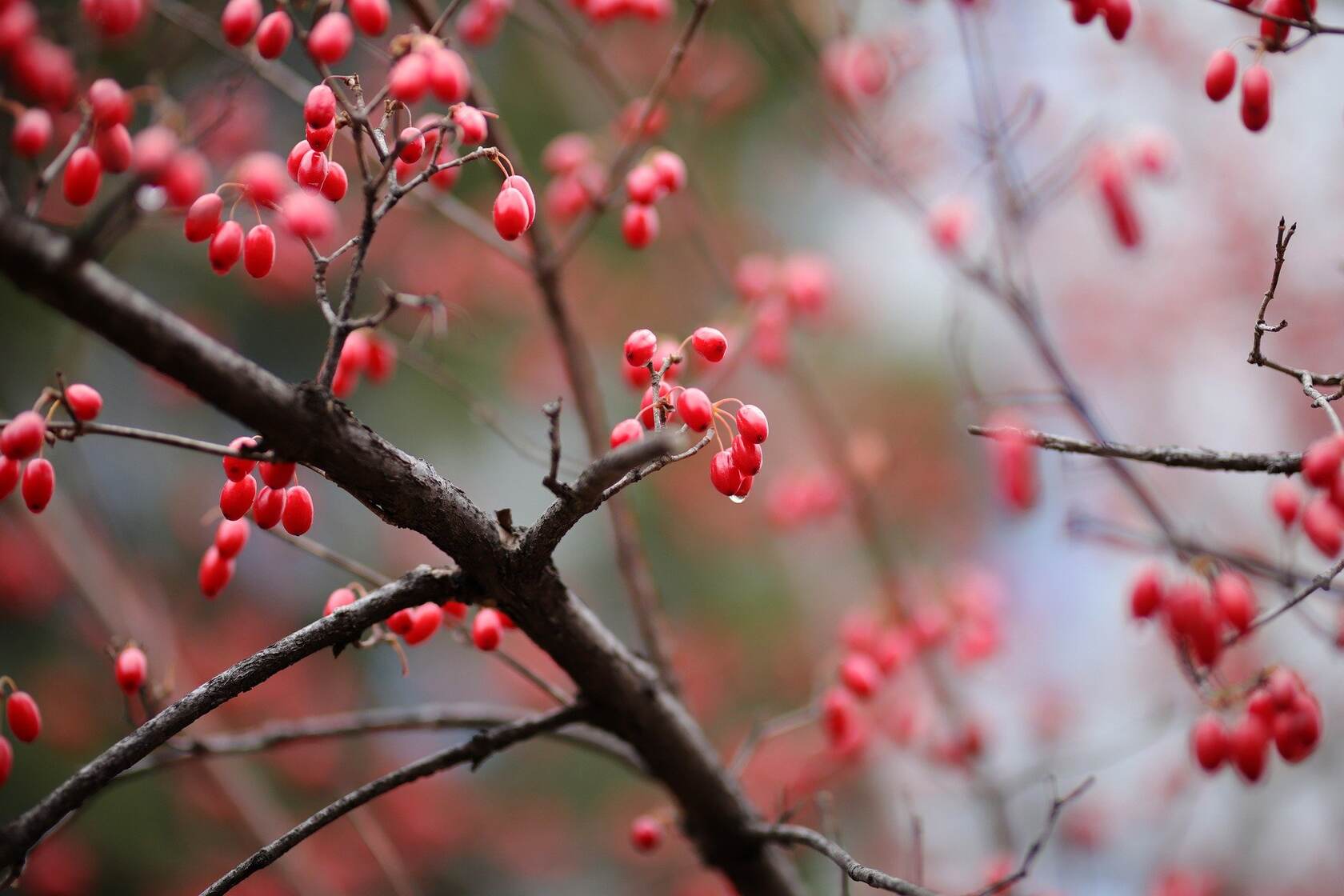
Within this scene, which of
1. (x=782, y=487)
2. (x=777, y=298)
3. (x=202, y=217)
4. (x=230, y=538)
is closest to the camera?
(x=202, y=217)

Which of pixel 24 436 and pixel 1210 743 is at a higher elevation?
pixel 24 436

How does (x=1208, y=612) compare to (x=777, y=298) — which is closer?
(x=1208, y=612)

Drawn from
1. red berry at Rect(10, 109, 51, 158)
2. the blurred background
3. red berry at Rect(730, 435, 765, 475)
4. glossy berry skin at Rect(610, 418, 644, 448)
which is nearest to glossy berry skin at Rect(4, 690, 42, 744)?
red berry at Rect(10, 109, 51, 158)

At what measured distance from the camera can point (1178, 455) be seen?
102cm

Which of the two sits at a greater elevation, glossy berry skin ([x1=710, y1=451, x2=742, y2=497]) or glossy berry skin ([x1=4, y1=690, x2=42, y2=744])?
glossy berry skin ([x1=4, y1=690, x2=42, y2=744])

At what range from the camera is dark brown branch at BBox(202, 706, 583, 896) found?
944 millimetres

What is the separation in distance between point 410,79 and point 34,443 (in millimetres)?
484

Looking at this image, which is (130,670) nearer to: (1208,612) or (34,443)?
(34,443)

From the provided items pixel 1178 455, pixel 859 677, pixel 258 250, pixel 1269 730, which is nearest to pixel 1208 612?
pixel 1269 730

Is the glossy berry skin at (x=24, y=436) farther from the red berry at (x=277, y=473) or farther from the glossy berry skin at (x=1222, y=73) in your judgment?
the glossy berry skin at (x=1222, y=73)

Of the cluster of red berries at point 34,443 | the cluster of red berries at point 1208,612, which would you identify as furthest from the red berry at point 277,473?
the cluster of red berries at point 1208,612

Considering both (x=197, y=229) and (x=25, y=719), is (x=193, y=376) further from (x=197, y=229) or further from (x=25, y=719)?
(x=25, y=719)

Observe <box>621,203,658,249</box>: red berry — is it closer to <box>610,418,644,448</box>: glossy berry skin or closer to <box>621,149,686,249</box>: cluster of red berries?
<box>621,149,686,249</box>: cluster of red berries

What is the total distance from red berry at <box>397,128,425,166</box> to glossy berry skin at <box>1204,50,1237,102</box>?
41.3 inches
